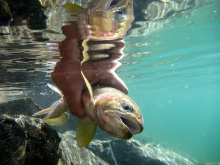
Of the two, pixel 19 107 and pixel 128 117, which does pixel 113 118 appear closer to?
pixel 128 117

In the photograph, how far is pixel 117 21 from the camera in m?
5.91

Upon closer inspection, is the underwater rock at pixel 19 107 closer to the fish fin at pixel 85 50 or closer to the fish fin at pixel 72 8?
the fish fin at pixel 85 50

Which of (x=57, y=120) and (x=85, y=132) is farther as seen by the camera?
(x=57, y=120)

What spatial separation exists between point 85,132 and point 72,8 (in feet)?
13.1

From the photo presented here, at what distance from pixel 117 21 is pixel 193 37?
9.30 metres

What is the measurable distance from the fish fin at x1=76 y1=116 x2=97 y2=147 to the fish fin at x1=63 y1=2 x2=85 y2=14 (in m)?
3.69

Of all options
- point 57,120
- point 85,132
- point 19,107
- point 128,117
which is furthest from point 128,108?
point 19,107

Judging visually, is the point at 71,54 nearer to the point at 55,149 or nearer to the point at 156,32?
the point at 55,149

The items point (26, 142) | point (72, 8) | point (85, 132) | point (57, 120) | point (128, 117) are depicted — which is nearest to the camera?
point (128, 117)

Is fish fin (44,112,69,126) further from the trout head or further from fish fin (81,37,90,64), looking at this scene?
fish fin (81,37,90,64)

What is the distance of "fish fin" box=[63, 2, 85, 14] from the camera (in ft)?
15.2

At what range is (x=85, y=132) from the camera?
3.40 metres

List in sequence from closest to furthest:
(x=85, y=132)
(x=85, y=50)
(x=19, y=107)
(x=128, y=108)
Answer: (x=128, y=108), (x=85, y=132), (x=85, y=50), (x=19, y=107)

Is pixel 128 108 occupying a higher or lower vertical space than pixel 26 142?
higher
